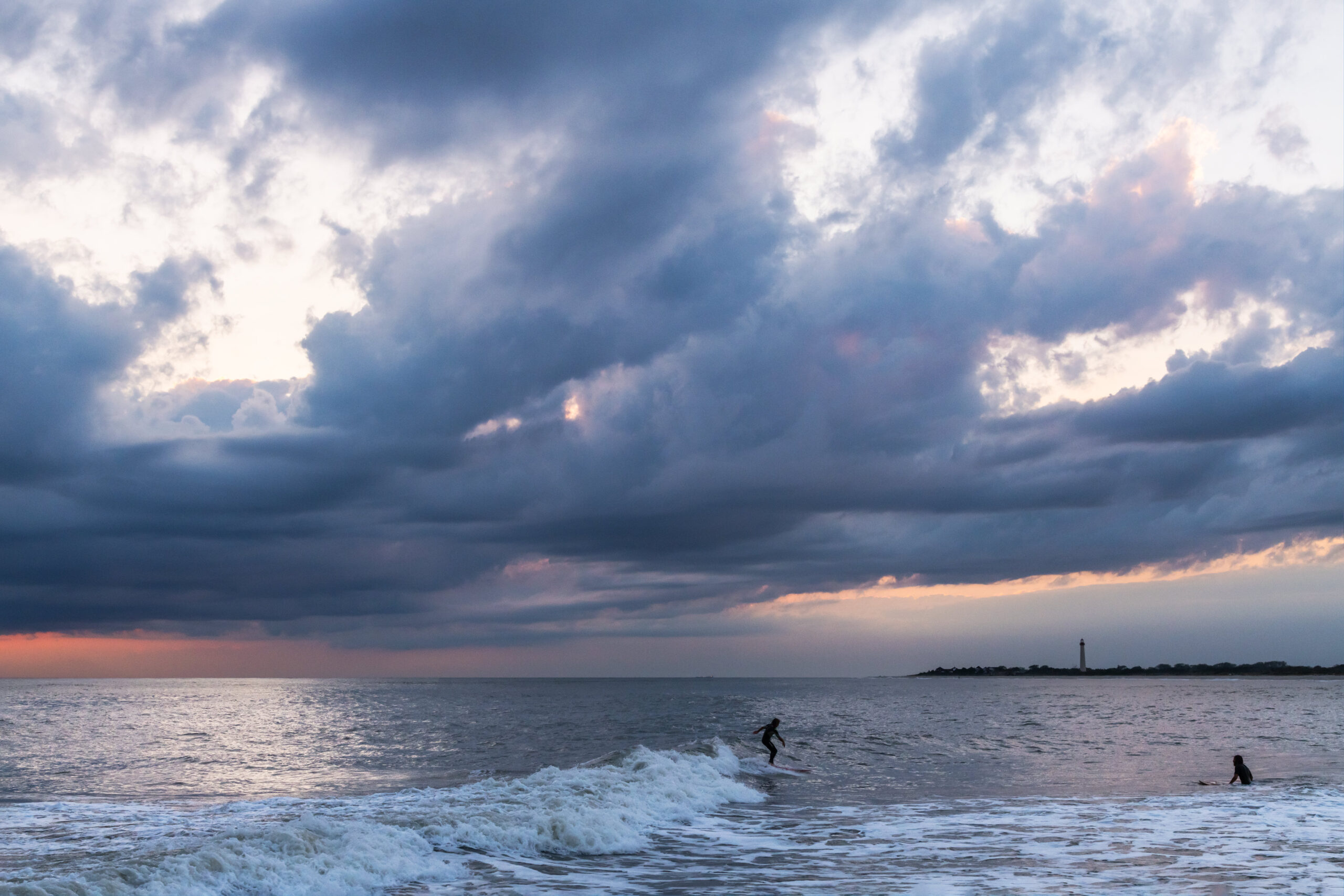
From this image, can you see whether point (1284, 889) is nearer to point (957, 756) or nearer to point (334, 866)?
point (334, 866)

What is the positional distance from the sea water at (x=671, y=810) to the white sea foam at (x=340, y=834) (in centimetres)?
8

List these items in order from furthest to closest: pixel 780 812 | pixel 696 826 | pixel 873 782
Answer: pixel 873 782, pixel 780 812, pixel 696 826

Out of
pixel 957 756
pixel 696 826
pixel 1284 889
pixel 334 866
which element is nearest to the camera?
pixel 1284 889

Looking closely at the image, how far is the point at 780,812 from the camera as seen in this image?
2658 cm

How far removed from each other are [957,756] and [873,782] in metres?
→ 11.8

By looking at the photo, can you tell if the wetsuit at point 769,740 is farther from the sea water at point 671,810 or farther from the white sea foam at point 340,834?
the white sea foam at point 340,834

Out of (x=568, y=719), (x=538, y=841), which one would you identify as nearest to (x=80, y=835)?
(x=538, y=841)

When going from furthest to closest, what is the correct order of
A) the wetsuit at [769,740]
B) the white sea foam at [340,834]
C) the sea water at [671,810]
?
the wetsuit at [769,740]
the sea water at [671,810]
the white sea foam at [340,834]

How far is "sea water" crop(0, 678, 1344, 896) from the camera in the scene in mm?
16406

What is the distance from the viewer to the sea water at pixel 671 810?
1641 cm

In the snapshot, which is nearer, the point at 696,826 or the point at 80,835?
the point at 80,835

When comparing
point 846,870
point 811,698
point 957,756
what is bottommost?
point 811,698

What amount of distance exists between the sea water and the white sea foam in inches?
3.2

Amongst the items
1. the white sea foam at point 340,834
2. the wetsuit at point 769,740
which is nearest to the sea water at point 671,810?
the white sea foam at point 340,834
